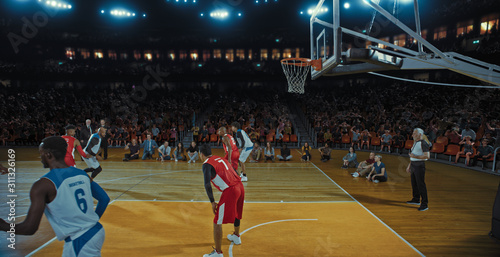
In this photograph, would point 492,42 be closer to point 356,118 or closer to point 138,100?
point 356,118

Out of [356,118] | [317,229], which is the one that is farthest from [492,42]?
[317,229]

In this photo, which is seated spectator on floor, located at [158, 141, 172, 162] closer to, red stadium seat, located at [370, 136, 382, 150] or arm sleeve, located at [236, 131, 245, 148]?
arm sleeve, located at [236, 131, 245, 148]

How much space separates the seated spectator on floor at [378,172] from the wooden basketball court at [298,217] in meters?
0.25

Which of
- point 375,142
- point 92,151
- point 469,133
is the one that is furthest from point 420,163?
point 375,142

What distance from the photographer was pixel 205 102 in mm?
28516

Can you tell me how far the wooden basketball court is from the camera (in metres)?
4.99

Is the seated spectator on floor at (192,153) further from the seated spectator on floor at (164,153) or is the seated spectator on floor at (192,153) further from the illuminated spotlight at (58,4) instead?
the illuminated spotlight at (58,4)

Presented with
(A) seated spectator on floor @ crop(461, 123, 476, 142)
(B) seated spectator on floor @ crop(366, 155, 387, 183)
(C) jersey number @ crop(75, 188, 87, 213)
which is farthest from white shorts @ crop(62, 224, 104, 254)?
(A) seated spectator on floor @ crop(461, 123, 476, 142)

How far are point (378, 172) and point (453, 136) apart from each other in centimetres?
660

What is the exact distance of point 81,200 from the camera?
2598 mm

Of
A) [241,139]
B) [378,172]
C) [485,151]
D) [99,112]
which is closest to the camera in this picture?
[241,139]

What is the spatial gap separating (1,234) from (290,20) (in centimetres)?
3746

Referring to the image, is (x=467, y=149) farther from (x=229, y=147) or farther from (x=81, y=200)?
(x=81, y=200)

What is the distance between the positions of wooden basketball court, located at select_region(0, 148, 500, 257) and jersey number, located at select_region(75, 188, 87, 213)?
257cm
